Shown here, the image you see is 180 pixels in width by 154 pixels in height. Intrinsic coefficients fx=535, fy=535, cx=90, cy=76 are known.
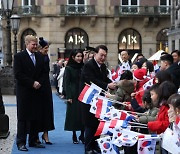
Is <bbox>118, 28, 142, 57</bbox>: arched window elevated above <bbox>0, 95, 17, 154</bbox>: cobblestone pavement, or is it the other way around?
<bbox>118, 28, 142, 57</bbox>: arched window

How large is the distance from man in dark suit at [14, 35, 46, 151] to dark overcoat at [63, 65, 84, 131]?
2.25 ft

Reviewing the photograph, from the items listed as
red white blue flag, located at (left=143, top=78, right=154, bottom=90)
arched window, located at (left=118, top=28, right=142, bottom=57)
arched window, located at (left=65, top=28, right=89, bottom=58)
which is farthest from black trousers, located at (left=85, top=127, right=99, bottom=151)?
arched window, located at (left=118, top=28, right=142, bottom=57)

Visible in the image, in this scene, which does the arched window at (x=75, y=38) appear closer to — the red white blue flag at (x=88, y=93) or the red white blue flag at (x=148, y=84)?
the red white blue flag at (x=148, y=84)

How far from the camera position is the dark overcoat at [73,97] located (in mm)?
10867

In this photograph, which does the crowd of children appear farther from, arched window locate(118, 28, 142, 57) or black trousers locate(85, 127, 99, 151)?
arched window locate(118, 28, 142, 57)

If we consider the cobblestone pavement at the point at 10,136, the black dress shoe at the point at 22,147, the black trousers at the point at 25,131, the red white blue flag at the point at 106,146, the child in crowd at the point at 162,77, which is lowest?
the cobblestone pavement at the point at 10,136

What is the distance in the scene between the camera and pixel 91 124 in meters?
9.40

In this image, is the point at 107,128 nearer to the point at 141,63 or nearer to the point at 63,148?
the point at 63,148

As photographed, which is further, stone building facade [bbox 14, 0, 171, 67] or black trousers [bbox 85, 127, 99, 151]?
stone building facade [bbox 14, 0, 171, 67]

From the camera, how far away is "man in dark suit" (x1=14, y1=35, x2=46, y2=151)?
10.1 meters

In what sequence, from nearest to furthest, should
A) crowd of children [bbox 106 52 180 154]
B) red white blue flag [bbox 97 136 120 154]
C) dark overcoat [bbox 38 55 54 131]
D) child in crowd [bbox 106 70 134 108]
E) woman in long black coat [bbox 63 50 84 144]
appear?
crowd of children [bbox 106 52 180 154], red white blue flag [bbox 97 136 120 154], child in crowd [bbox 106 70 134 108], dark overcoat [bbox 38 55 54 131], woman in long black coat [bbox 63 50 84 144]

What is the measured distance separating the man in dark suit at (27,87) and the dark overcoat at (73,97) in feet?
2.25

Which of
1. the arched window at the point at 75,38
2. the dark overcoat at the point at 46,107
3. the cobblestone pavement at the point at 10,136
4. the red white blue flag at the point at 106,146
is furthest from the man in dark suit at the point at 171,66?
the arched window at the point at 75,38

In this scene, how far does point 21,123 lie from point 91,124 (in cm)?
157
